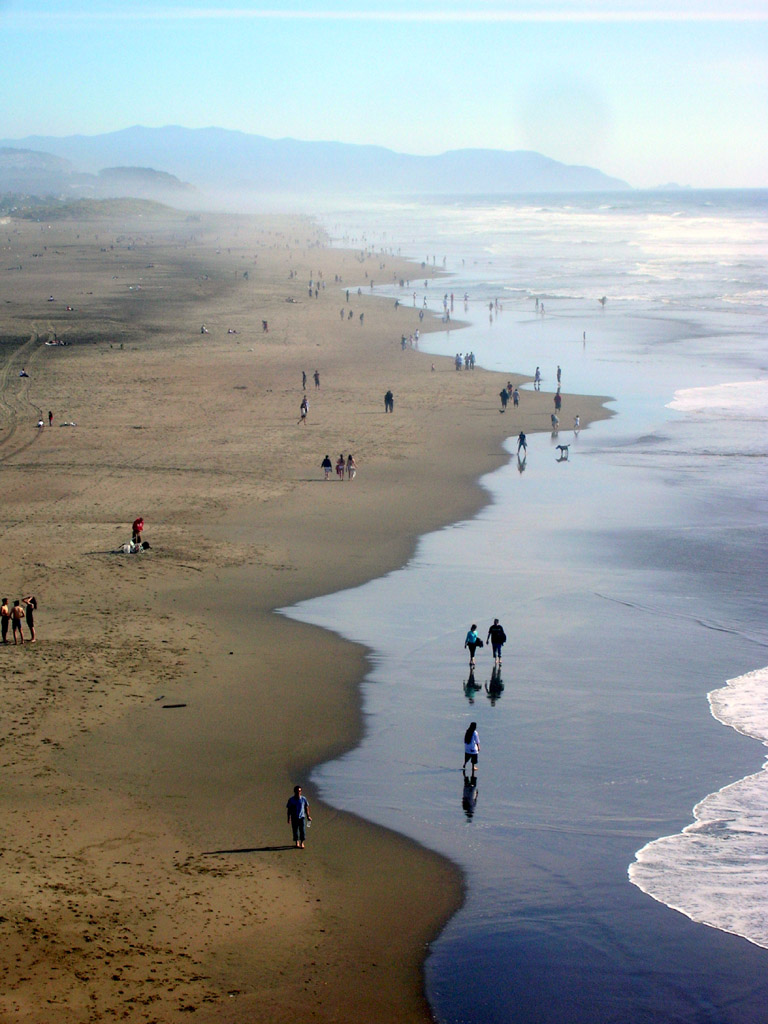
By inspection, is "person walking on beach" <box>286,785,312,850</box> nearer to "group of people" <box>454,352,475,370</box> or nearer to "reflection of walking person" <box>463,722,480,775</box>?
"reflection of walking person" <box>463,722,480,775</box>

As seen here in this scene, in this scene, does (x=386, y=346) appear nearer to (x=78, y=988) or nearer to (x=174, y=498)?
(x=174, y=498)

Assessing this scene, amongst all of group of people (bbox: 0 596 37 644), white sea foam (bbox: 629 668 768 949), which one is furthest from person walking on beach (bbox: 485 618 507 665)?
group of people (bbox: 0 596 37 644)

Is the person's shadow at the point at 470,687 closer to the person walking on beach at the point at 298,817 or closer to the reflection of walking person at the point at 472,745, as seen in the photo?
the reflection of walking person at the point at 472,745

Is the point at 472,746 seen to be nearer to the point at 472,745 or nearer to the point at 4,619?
the point at 472,745

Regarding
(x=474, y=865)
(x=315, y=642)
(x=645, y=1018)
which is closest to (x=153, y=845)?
(x=474, y=865)

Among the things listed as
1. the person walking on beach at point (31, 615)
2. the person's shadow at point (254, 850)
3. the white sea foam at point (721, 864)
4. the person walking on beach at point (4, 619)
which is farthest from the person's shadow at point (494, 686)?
the person walking on beach at point (4, 619)
